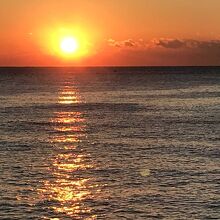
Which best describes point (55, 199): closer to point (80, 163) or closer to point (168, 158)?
point (80, 163)

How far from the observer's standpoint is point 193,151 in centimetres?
5075

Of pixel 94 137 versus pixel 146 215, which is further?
pixel 94 137

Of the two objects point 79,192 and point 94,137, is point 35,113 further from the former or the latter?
point 79,192

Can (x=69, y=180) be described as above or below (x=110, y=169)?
below

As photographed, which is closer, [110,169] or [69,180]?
[69,180]

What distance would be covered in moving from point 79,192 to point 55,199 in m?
2.14

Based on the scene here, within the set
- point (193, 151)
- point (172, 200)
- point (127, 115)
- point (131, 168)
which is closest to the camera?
point (172, 200)

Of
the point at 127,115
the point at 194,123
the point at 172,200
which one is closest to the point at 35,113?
the point at 127,115

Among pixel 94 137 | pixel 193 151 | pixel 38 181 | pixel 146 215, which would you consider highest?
pixel 94 137

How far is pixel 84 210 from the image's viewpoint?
3278 centimetres

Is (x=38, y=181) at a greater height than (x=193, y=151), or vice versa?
(x=193, y=151)

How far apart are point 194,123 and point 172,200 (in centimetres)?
4029

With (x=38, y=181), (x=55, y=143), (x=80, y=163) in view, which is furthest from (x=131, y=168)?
(x=55, y=143)

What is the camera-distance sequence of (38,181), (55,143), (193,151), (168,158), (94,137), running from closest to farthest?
(38,181), (168,158), (193,151), (55,143), (94,137)
